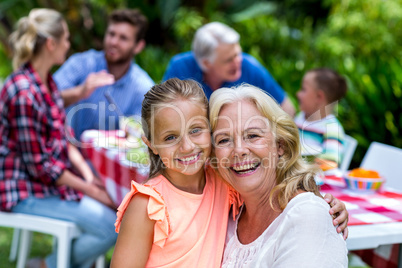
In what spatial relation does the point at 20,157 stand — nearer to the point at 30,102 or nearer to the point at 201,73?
the point at 30,102

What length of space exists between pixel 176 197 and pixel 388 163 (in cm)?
196

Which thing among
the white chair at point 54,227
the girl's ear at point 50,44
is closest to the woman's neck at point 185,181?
the white chair at point 54,227

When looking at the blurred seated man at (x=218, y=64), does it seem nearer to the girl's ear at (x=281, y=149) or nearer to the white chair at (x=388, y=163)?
the white chair at (x=388, y=163)

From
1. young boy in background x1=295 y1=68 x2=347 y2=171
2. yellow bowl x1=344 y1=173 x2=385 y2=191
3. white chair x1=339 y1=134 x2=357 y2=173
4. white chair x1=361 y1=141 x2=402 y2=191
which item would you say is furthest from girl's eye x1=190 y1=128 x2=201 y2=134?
white chair x1=339 y1=134 x2=357 y2=173

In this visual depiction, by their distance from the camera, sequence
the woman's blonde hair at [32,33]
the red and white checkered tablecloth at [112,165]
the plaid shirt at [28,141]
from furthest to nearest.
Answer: the woman's blonde hair at [32,33] < the plaid shirt at [28,141] < the red and white checkered tablecloth at [112,165]

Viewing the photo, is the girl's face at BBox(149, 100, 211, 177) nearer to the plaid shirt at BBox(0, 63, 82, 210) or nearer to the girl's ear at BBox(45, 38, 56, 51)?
the plaid shirt at BBox(0, 63, 82, 210)

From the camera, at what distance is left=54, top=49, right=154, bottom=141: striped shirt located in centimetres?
412

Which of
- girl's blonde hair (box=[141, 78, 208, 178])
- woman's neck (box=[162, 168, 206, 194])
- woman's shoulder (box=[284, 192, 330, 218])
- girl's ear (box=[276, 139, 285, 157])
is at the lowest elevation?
woman's neck (box=[162, 168, 206, 194])

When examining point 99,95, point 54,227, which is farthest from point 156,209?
point 99,95

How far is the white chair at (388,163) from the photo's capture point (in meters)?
3.11

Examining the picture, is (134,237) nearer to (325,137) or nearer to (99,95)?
(325,137)

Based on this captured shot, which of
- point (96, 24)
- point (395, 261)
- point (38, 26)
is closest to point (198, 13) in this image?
point (96, 24)

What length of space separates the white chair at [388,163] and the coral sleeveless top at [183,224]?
1.69 meters

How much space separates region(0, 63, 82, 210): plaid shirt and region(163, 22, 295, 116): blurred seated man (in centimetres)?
141
